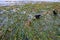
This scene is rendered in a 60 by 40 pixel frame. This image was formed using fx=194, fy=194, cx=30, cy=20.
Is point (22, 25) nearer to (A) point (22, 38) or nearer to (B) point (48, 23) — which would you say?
(A) point (22, 38)

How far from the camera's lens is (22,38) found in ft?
8.36

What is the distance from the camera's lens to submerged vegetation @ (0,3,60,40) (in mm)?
2584

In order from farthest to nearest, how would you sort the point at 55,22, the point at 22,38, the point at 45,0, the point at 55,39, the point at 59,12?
1. the point at 45,0
2. the point at 59,12
3. the point at 55,22
4. the point at 55,39
5. the point at 22,38

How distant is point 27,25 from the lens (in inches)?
105

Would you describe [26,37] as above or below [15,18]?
below

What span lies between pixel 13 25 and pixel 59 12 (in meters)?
0.96

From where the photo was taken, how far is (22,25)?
262cm

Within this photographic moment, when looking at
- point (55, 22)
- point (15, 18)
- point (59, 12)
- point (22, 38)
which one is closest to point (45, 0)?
point (59, 12)

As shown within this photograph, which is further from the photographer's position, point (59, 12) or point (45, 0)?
point (45, 0)

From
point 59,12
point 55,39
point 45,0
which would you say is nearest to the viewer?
point 55,39

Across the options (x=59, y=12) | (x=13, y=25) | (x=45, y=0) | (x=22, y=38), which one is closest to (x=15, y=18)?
(x=13, y=25)

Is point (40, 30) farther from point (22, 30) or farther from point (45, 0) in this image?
point (45, 0)

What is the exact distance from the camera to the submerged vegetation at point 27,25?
102 inches

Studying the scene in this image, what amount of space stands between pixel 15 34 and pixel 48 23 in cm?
57
